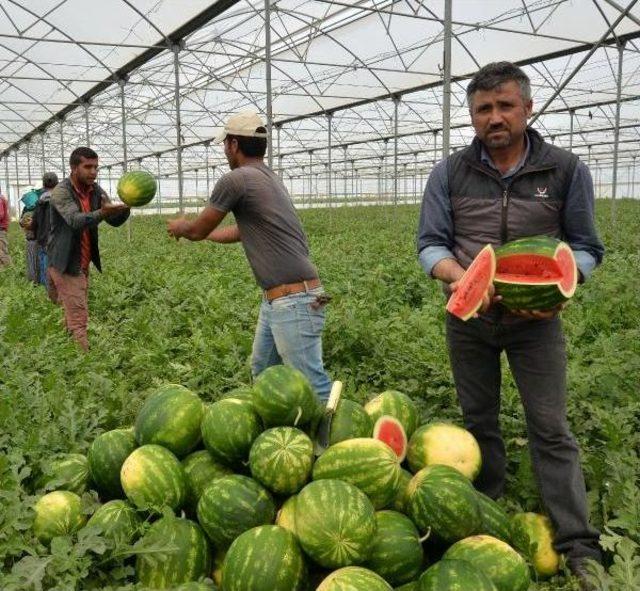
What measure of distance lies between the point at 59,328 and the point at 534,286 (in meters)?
4.83

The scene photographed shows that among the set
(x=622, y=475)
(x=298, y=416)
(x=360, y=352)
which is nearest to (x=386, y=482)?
(x=298, y=416)

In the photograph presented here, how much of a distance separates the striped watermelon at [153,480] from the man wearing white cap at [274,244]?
1.29 meters

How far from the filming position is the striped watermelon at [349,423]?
2.67 meters

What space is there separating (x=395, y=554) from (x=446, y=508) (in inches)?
10.2

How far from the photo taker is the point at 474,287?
252cm

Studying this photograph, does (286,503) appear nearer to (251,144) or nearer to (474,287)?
(474,287)

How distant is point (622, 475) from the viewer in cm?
316

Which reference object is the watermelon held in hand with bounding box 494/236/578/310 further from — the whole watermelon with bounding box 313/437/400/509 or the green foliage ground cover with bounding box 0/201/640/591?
the green foliage ground cover with bounding box 0/201/640/591

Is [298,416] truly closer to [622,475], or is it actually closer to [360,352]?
[622,475]

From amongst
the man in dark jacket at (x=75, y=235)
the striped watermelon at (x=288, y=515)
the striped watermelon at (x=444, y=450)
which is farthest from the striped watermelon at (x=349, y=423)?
the man in dark jacket at (x=75, y=235)

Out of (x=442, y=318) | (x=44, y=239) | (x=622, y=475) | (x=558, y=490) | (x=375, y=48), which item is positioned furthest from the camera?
(x=375, y=48)

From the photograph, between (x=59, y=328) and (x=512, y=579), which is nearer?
(x=512, y=579)

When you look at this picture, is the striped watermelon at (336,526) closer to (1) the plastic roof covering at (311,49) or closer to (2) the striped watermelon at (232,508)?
(2) the striped watermelon at (232,508)

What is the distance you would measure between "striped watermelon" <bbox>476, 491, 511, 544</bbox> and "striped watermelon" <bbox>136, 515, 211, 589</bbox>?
3.49ft
